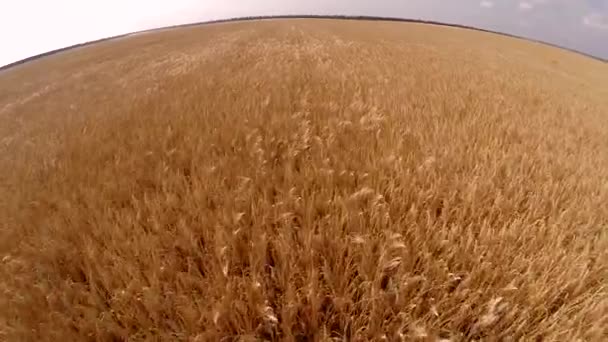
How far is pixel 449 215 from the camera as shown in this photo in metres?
2.31

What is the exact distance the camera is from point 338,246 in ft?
6.49

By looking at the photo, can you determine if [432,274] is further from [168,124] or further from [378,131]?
[168,124]

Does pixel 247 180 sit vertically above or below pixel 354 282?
above

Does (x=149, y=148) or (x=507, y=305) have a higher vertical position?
(x=149, y=148)

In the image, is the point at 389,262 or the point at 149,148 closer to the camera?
the point at 389,262

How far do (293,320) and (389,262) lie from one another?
59 centimetres

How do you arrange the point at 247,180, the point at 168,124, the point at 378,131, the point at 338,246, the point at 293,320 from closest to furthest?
the point at 293,320 < the point at 338,246 < the point at 247,180 < the point at 378,131 < the point at 168,124

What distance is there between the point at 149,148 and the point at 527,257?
11.8 feet

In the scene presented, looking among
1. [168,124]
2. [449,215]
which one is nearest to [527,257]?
[449,215]

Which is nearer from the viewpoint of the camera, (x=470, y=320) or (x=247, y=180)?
(x=470, y=320)

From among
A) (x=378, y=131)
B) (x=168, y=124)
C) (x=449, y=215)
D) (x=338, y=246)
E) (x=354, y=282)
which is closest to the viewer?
(x=354, y=282)

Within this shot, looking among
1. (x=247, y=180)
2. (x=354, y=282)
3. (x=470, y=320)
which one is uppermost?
(x=247, y=180)

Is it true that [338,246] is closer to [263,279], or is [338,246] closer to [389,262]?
[389,262]

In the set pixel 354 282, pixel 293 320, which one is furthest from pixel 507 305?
pixel 293 320
